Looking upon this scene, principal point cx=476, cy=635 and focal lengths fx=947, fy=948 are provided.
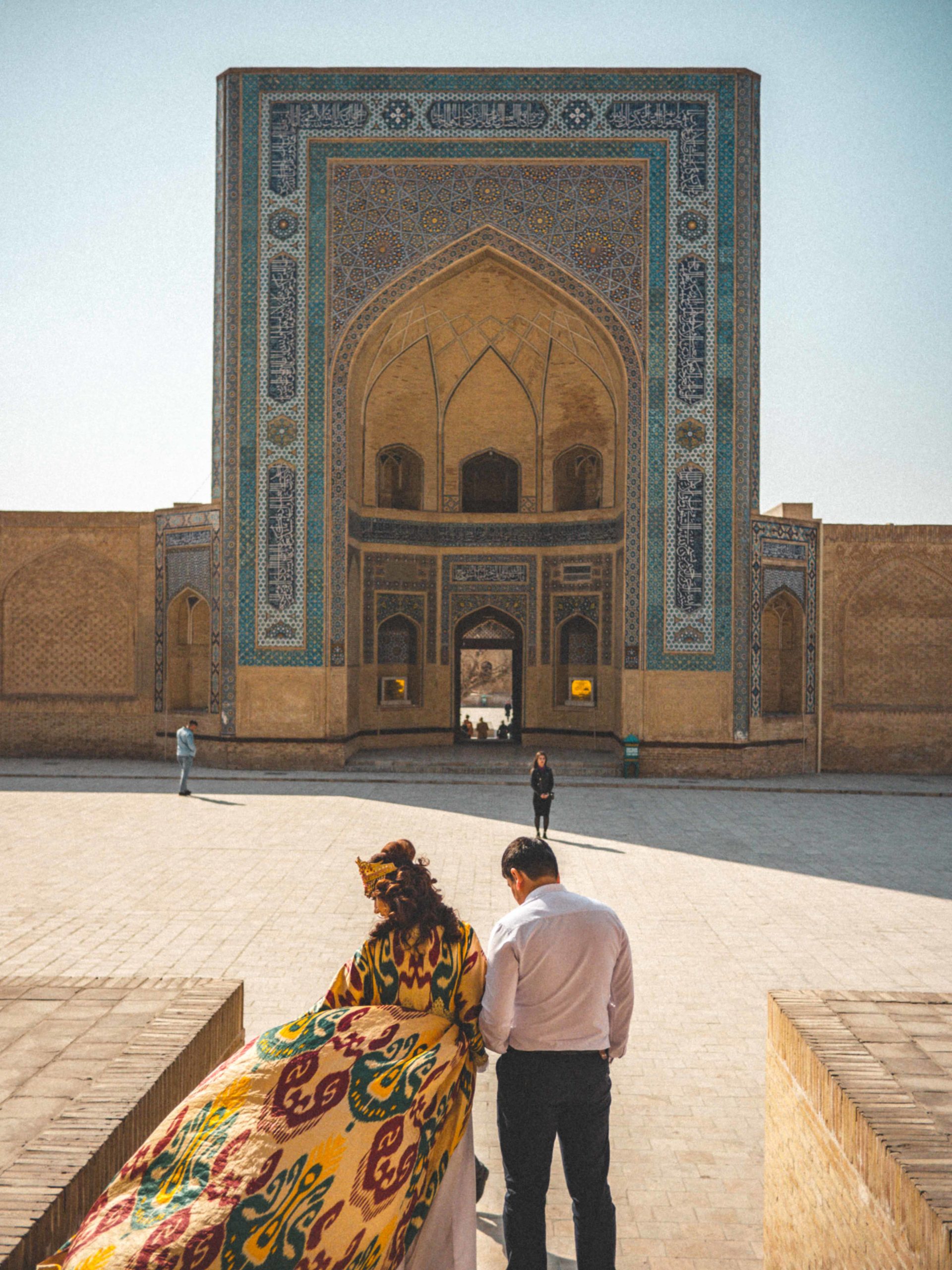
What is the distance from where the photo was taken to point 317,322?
518 inches

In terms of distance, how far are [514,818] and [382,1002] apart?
25.3 feet

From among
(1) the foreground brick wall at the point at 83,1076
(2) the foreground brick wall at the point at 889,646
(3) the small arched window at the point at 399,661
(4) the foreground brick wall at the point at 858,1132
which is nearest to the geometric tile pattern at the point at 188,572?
(3) the small arched window at the point at 399,661

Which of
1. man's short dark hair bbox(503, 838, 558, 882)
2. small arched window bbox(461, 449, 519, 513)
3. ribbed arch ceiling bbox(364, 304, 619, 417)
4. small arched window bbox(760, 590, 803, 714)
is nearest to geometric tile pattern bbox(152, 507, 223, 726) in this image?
ribbed arch ceiling bbox(364, 304, 619, 417)

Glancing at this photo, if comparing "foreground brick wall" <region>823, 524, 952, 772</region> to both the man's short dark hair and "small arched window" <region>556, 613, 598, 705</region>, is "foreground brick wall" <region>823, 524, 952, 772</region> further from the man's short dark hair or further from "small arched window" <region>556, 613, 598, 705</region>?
the man's short dark hair

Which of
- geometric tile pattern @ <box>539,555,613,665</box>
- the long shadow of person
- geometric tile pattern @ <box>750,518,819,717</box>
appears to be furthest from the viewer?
geometric tile pattern @ <box>539,555,613,665</box>

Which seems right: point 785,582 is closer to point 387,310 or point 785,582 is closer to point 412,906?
point 387,310

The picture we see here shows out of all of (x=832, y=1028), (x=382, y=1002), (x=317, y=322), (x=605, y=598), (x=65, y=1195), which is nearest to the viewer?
(x=65, y=1195)

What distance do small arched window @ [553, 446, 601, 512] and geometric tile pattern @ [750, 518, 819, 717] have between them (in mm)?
3539

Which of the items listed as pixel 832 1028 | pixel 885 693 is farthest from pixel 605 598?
pixel 832 1028

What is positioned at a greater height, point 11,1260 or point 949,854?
point 11,1260

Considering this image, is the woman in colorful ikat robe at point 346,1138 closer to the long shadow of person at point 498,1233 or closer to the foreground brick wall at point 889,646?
the long shadow of person at point 498,1233

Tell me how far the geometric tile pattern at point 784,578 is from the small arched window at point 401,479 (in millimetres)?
5744

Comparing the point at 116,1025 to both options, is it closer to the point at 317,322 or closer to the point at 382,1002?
the point at 382,1002

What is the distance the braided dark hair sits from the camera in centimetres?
220
